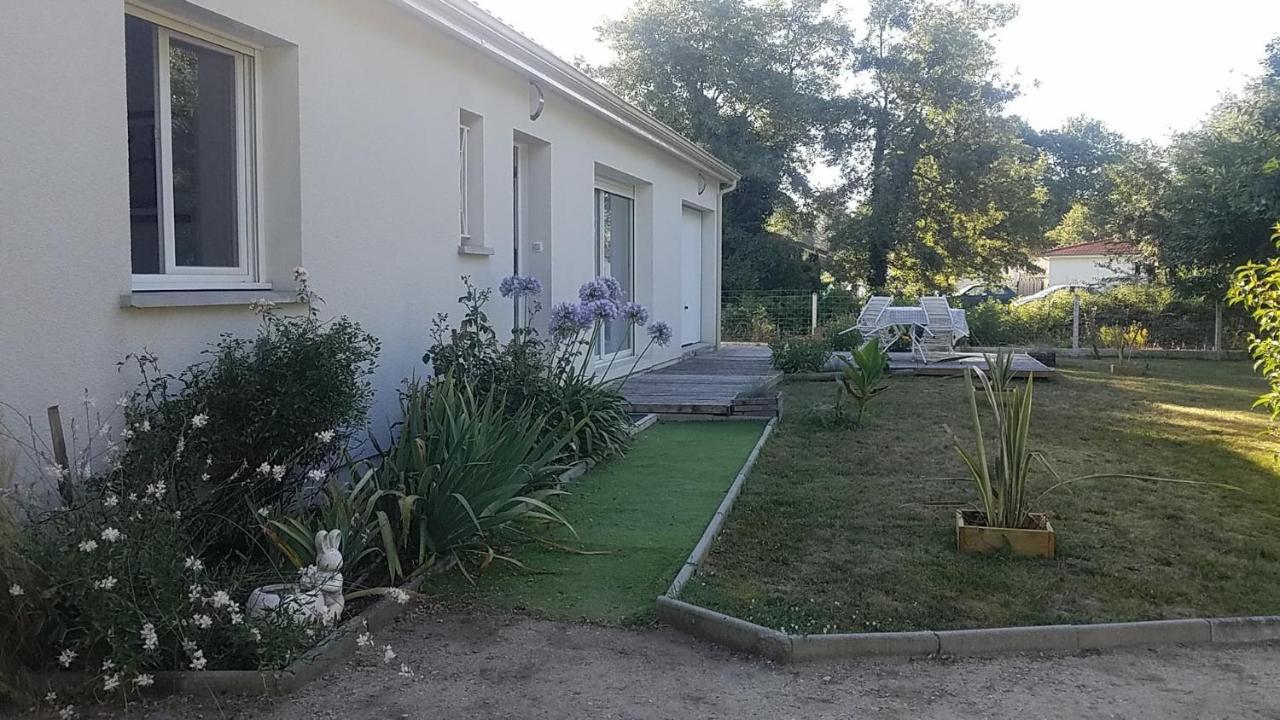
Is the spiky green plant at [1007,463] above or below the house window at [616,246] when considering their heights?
below

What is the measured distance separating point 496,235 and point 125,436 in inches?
196

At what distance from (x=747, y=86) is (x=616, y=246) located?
67.4 feet

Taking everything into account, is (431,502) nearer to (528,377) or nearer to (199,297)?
(199,297)

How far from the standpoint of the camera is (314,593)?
4129 mm

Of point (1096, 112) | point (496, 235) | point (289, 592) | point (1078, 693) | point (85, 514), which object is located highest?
point (1096, 112)

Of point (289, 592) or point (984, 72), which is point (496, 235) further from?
point (984, 72)

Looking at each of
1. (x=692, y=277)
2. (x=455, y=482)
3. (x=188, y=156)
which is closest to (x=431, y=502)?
(x=455, y=482)

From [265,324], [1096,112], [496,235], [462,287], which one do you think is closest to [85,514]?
[265,324]

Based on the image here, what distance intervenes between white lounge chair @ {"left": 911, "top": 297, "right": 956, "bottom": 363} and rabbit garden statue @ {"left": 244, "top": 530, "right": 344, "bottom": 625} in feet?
42.4

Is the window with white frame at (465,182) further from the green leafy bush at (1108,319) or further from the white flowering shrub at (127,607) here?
the green leafy bush at (1108,319)

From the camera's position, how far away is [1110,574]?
5195mm

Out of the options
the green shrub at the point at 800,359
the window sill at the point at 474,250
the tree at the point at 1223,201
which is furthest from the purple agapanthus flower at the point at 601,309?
the tree at the point at 1223,201

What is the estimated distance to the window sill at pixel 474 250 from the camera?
26.5 feet

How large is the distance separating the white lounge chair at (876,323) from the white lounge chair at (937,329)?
1.77 feet
